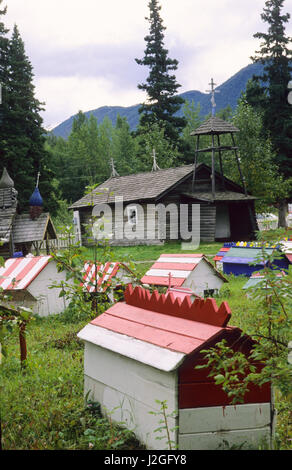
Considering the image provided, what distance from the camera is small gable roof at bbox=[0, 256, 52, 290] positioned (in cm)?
865

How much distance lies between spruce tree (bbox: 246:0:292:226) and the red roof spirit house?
29526mm

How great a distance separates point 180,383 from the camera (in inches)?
120

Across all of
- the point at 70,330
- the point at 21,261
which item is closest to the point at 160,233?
the point at 21,261

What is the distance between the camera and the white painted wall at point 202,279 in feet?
30.0

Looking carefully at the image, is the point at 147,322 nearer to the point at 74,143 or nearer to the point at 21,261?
the point at 21,261

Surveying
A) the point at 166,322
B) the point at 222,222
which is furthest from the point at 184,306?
the point at 222,222

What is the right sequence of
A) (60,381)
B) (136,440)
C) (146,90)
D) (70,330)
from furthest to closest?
1. (146,90)
2. (70,330)
3. (60,381)
4. (136,440)

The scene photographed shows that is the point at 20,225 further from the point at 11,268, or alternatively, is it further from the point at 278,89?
the point at 278,89

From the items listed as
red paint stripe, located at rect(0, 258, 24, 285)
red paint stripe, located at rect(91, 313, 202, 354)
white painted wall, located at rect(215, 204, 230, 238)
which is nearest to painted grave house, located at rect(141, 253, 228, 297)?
red paint stripe, located at rect(0, 258, 24, 285)

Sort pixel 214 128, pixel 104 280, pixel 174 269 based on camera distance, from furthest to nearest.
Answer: pixel 214 128 → pixel 174 269 → pixel 104 280

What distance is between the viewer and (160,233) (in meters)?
22.6

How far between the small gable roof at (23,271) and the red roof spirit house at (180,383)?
16.9 feet

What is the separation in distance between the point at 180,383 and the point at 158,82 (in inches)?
1518

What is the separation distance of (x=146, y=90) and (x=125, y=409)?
3868 cm
